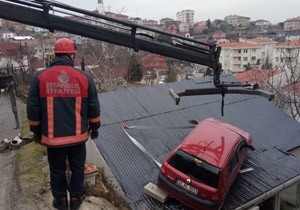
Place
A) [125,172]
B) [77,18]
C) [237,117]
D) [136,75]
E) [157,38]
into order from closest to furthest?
[77,18] < [157,38] < [125,172] < [237,117] < [136,75]

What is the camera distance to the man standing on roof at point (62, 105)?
3.82 metres

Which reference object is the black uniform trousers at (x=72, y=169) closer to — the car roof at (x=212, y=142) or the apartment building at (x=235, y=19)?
the car roof at (x=212, y=142)

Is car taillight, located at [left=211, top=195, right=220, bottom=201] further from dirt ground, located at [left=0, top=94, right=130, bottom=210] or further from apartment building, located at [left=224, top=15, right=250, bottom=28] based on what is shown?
apartment building, located at [left=224, top=15, right=250, bottom=28]

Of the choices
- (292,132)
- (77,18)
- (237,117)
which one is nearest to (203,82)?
(237,117)

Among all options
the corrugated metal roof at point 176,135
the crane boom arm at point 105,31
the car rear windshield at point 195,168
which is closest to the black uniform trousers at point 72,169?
the crane boom arm at point 105,31

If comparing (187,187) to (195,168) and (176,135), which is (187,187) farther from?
(176,135)

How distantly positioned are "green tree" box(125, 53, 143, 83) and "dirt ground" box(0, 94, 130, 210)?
1770 cm

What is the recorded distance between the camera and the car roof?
7.18 m

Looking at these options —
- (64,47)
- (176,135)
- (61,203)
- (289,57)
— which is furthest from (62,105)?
(289,57)

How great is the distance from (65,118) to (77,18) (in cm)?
185

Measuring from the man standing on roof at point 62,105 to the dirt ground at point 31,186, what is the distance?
223 cm

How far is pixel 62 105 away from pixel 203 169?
412 centimetres

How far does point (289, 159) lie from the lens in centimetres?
964

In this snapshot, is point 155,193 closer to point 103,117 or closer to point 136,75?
point 103,117
